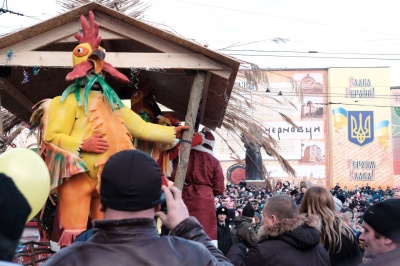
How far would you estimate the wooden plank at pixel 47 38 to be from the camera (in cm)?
498

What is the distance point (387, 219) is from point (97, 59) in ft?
8.50

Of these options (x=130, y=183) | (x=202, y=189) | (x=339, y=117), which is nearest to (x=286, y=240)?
(x=130, y=183)

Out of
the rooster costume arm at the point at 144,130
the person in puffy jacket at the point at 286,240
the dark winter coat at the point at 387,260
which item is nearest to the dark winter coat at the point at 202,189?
the rooster costume arm at the point at 144,130

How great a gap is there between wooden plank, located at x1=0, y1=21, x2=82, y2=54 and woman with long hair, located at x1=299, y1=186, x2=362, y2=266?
241cm

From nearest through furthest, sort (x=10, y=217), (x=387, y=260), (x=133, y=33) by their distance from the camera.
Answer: (x=10, y=217) → (x=387, y=260) → (x=133, y=33)

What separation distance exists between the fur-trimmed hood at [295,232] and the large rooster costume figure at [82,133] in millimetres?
1493

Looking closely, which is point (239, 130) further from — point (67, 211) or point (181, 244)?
point (181, 244)

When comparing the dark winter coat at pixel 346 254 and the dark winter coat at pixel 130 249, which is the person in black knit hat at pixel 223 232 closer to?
the dark winter coat at pixel 346 254

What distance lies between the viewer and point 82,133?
4.67 m

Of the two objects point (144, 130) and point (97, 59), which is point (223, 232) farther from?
point (97, 59)

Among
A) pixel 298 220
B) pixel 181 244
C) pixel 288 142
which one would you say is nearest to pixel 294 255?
pixel 298 220

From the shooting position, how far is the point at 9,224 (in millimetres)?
1912

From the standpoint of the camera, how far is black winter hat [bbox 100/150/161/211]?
2039 millimetres

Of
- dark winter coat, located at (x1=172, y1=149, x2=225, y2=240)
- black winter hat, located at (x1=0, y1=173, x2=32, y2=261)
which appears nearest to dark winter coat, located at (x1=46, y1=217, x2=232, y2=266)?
black winter hat, located at (x1=0, y1=173, x2=32, y2=261)
